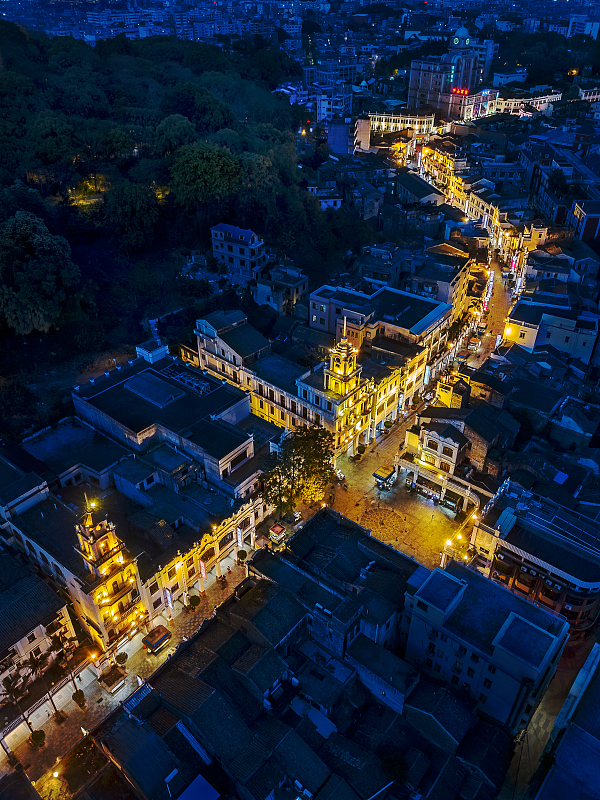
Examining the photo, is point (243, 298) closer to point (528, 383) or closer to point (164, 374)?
point (164, 374)

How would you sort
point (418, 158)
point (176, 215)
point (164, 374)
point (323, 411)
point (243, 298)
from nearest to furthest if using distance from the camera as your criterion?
point (323, 411)
point (164, 374)
point (243, 298)
point (176, 215)
point (418, 158)

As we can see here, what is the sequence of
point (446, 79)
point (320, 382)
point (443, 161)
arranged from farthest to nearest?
point (446, 79)
point (443, 161)
point (320, 382)

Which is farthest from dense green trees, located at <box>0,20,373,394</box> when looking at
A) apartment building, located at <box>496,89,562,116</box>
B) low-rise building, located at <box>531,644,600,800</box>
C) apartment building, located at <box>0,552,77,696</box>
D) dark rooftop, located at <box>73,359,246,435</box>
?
apartment building, located at <box>496,89,562,116</box>

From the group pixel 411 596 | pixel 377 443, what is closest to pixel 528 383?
pixel 377 443

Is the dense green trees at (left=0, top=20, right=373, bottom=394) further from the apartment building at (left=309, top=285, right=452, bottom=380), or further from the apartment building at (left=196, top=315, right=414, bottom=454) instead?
the apartment building at (left=309, top=285, right=452, bottom=380)

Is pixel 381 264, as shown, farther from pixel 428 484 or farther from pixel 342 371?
pixel 428 484

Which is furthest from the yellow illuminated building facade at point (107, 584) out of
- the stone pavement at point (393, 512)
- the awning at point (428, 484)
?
the awning at point (428, 484)

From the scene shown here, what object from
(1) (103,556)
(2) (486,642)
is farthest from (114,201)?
(2) (486,642)
